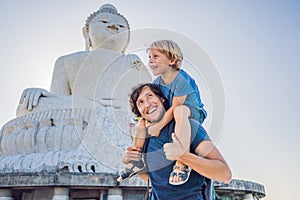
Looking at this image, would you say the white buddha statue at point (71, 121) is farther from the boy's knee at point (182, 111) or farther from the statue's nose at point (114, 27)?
the boy's knee at point (182, 111)

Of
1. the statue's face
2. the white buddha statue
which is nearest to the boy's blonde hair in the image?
the white buddha statue

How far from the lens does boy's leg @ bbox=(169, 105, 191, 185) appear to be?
137 cm

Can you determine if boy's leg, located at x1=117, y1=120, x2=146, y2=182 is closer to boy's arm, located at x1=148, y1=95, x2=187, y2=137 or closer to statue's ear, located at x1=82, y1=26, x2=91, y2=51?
boy's arm, located at x1=148, y1=95, x2=187, y2=137

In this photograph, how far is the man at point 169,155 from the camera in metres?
1.37

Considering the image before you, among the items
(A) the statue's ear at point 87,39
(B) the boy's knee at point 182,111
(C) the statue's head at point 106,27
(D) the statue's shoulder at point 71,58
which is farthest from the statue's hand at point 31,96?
(B) the boy's knee at point 182,111

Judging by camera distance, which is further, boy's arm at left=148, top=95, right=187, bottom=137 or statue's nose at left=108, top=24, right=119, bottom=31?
statue's nose at left=108, top=24, right=119, bottom=31

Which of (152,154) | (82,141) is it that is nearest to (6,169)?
(82,141)

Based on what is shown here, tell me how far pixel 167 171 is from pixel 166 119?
22 cm

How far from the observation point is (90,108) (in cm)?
570

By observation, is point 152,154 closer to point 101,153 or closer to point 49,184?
point 101,153

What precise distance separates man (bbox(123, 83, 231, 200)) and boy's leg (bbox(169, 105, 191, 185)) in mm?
20

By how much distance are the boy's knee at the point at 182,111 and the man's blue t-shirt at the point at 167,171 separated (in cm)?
5

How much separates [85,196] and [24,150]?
1900mm

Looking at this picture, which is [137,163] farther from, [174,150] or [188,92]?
[188,92]
